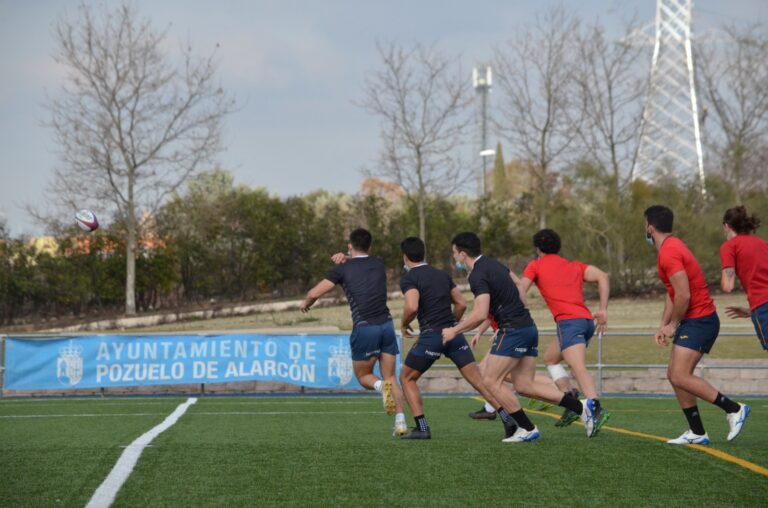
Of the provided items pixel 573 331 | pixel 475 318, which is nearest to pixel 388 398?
pixel 475 318

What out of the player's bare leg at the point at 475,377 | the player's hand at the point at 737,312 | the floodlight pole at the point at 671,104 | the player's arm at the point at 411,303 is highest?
the floodlight pole at the point at 671,104

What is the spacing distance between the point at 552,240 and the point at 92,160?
1218 inches

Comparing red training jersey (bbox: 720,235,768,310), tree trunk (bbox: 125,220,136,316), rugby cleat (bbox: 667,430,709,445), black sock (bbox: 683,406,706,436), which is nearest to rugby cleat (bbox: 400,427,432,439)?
rugby cleat (bbox: 667,430,709,445)

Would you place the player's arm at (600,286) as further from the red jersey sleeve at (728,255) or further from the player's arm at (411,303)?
the player's arm at (411,303)

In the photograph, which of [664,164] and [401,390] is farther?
[664,164]

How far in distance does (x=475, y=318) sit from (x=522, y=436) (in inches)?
43.2

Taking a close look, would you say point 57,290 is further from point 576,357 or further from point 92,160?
point 576,357

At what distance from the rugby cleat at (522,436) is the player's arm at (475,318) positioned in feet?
3.21

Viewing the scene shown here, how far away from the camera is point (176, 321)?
33.3 metres

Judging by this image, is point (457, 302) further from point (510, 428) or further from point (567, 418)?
point (567, 418)

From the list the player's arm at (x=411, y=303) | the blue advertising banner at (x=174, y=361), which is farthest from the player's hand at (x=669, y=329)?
the blue advertising banner at (x=174, y=361)

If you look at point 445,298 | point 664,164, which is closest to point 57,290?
point 664,164

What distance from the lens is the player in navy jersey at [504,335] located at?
27.3ft

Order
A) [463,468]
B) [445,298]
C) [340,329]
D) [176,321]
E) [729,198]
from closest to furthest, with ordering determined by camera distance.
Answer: [463,468], [445,298], [340,329], [176,321], [729,198]
